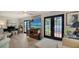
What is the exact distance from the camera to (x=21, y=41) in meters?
2.29

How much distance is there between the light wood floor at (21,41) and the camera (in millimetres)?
2256

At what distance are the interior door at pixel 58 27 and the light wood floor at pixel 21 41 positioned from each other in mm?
435

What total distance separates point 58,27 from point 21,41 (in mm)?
802

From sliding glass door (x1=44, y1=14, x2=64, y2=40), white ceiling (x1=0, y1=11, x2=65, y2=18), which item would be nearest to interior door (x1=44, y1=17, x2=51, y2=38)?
sliding glass door (x1=44, y1=14, x2=64, y2=40)

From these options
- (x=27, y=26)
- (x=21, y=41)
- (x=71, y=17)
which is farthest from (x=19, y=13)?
(x=71, y=17)

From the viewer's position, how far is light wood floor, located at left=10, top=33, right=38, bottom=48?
7.40 feet

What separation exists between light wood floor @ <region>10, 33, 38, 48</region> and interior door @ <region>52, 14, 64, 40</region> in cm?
43

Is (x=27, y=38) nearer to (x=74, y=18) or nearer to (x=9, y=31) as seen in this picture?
(x=9, y=31)

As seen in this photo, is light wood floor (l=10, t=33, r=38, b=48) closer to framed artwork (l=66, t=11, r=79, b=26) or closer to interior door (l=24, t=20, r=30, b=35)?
interior door (l=24, t=20, r=30, b=35)

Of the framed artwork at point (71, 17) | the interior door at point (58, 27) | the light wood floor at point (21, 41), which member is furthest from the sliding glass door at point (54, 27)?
the light wood floor at point (21, 41)

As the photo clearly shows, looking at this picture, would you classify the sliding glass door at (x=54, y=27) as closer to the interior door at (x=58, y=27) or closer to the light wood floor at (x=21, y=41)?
the interior door at (x=58, y=27)

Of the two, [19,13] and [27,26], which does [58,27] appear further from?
[19,13]
